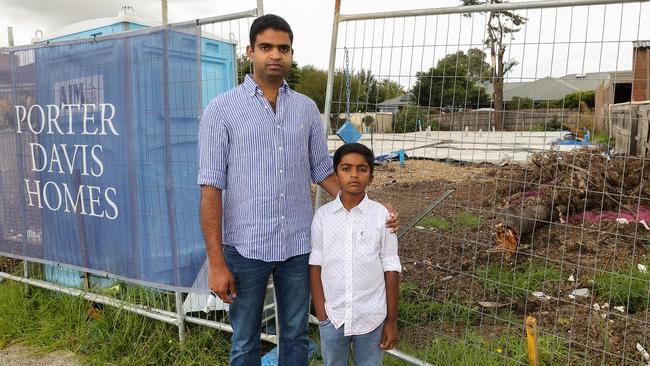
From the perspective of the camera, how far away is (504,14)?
2.73 metres

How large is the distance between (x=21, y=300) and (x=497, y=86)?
392 centimetres

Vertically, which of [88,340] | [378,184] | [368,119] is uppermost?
[368,119]

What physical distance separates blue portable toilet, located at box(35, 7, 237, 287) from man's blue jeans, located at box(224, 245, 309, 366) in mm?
950

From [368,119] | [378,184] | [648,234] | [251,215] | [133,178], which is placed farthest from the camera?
[648,234]

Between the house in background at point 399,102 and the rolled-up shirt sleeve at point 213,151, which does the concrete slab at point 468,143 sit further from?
the rolled-up shirt sleeve at point 213,151

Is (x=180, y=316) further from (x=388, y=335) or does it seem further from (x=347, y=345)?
(x=388, y=335)

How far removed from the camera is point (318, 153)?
2.72 metres

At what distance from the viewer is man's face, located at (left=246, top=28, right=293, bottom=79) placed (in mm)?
2361

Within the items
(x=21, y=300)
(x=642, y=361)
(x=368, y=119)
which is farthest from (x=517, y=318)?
(x=21, y=300)

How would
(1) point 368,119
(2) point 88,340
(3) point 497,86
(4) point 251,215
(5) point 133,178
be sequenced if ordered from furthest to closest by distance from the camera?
1. (2) point 88,340
2. (5) point 133,178
3. (1) point 368,119
4. (3) point 497,86
5. (4) point 251,215

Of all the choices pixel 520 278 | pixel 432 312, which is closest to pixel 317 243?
pixel 432 312

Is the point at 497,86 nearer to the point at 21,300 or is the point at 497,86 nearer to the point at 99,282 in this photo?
the point at 99,282

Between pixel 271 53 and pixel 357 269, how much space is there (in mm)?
1041

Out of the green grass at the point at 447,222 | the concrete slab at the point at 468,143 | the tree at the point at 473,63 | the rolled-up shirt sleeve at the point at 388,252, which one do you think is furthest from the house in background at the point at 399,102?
the green grass at the point at 447,222
